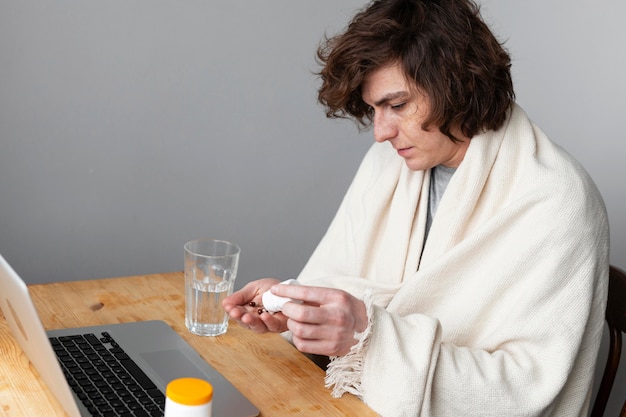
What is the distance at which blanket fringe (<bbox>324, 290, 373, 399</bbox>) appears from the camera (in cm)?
123

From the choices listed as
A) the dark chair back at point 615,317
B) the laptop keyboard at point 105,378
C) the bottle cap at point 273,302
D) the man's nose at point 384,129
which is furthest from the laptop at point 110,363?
A: the dark chair back at point 615,317

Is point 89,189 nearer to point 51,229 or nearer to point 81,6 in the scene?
point 51,229

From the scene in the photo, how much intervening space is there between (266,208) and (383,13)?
1.30 m

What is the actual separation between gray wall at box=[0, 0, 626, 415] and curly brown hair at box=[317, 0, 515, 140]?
2.06ft

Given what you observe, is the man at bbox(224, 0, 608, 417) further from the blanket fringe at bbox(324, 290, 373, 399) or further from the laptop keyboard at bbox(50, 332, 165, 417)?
the laptop keyboard at bbox(50, 332, 165, 417)

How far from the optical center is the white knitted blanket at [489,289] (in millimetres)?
1244

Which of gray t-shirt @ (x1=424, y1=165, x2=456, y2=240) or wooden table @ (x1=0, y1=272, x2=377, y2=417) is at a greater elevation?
gray t-shirt @ (x1=424, y1=165, x2=456, y2=240)

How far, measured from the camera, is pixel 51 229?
240 cm

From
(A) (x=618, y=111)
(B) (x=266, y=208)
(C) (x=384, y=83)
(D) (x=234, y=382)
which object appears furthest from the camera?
(B) (x=266, y=208)

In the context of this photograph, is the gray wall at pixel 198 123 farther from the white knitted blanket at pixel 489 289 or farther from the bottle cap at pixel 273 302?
the bottle cap at pixel 273 302

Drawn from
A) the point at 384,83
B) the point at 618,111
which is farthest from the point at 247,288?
the point at 618,111

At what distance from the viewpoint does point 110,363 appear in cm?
123

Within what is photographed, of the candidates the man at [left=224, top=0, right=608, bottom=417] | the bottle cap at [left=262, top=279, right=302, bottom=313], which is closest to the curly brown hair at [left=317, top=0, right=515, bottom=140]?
the man at [left=224, top=0, right=608, bottom=417]

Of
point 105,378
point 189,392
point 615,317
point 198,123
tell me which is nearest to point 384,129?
point 615,317
